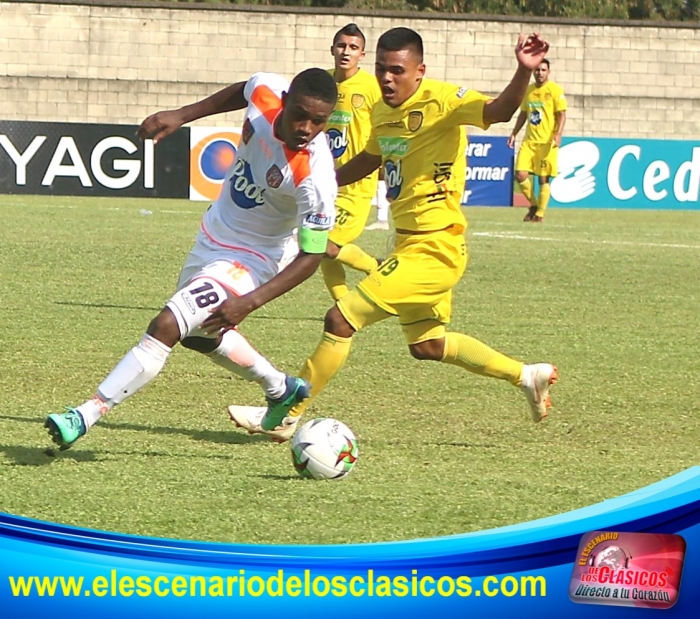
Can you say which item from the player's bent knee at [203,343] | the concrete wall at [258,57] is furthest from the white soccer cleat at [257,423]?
the concrete wall at [258,57]

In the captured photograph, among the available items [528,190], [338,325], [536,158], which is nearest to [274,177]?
[338,325]

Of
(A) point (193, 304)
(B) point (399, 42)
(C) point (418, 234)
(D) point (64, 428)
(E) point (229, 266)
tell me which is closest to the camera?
(D) point (64, 428)

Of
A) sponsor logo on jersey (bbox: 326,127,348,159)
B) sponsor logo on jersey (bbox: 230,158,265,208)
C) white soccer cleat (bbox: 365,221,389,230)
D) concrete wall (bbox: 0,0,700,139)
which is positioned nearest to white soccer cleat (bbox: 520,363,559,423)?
sponsor logo on jersey (bbox: 230,158,265,208)

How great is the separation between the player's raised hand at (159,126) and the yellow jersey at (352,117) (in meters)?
3.67

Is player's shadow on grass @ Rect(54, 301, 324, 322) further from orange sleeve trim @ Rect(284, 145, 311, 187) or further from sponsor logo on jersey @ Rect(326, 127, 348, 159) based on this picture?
orange sleeve trim @ Rect(284, 145, 311, 187)

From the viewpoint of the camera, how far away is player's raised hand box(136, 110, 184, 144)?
5762 millimetres

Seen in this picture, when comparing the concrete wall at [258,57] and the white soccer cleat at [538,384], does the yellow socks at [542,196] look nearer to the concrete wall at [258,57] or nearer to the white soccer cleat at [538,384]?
the concrete wall at [258,57]

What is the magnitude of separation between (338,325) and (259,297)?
29.1 inches

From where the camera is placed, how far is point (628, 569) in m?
2.47

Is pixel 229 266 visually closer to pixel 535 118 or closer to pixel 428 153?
pixel 428 153

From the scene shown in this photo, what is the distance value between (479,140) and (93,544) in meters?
23.5

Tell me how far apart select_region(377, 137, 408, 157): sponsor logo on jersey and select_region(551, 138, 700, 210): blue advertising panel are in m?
19.9

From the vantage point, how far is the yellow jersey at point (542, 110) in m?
20.2

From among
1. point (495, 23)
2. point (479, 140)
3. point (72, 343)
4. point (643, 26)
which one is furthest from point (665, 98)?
point (72, 343)
